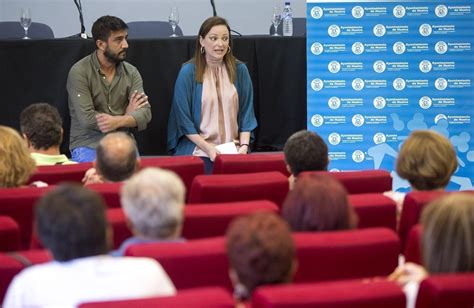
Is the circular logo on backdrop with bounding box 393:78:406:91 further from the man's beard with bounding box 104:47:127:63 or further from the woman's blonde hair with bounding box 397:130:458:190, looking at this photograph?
the woman's blonde hair with bounding box 397:130:458:190

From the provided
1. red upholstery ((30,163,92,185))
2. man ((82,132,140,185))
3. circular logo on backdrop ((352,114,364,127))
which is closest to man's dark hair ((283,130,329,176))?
man ((82,132,140,185))

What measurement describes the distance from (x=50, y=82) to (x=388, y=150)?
250 centimetres

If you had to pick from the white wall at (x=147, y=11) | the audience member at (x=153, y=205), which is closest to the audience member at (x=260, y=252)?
the audience member at (x=153, y=205)

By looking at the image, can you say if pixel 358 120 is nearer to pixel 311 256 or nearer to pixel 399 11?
pixel 399 11

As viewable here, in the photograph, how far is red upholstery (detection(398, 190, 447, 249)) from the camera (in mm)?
3283

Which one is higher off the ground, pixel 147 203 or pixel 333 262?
pixel 147 203

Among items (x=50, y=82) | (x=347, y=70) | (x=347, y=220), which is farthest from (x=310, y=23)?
(x=347, y=220)

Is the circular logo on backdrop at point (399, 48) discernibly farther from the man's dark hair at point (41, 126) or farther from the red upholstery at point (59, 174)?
the red upholstery at point (59, 174)

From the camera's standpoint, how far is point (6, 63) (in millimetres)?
6469

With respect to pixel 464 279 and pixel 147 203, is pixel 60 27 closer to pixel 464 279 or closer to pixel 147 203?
pixel 147 203

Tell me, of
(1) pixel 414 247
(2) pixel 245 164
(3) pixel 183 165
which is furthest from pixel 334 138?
(1) pixel 414 247

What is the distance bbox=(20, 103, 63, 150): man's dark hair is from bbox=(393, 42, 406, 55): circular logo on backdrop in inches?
110

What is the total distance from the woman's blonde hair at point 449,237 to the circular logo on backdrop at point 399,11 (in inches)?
168

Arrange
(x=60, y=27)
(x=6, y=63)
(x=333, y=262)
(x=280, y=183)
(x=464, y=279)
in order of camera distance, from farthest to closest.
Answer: (x=60, y=27)
(x=6, y=63)
(x=280, y=183)
(x=333, y=262)
(x=464, y=279)
